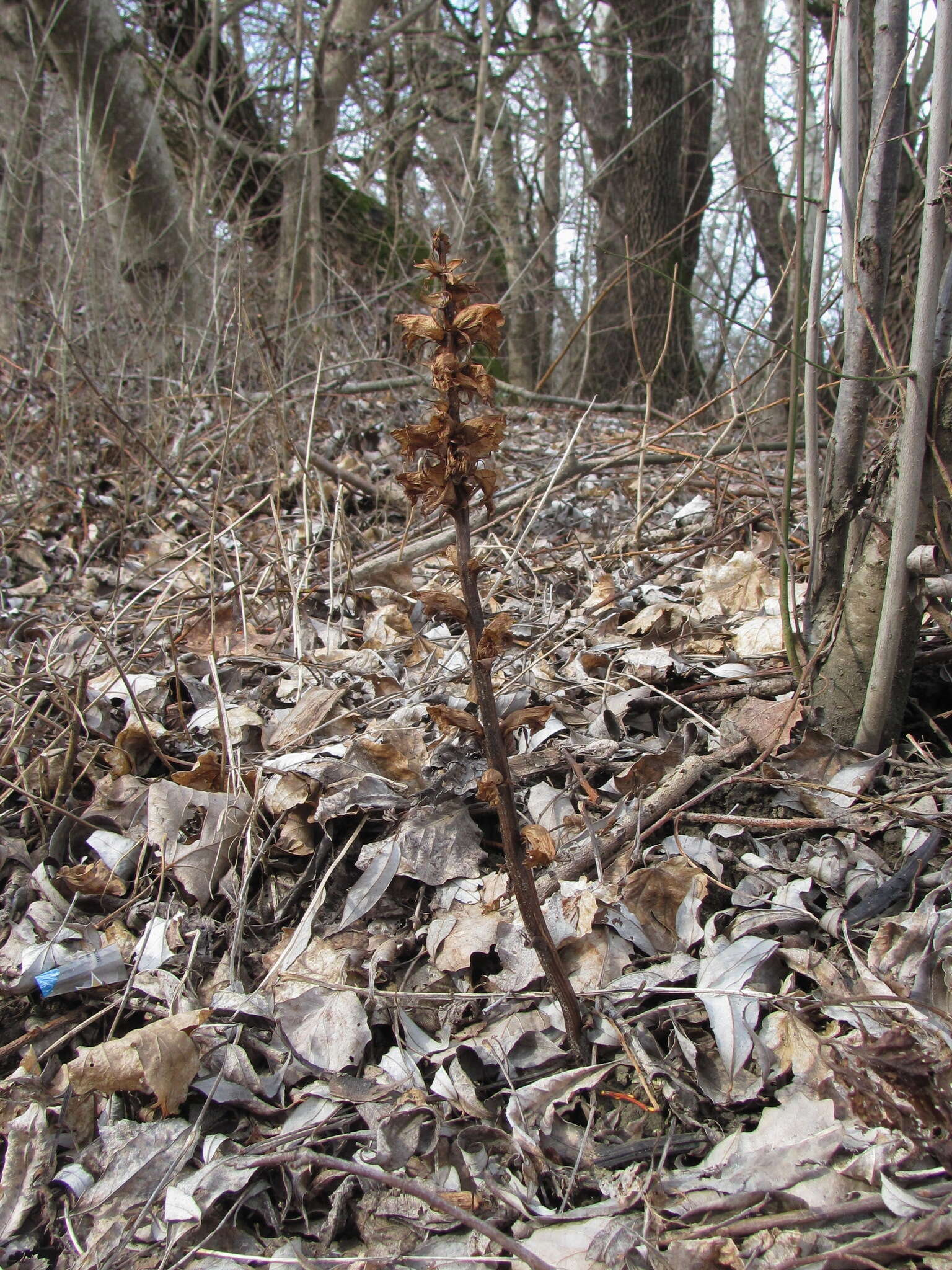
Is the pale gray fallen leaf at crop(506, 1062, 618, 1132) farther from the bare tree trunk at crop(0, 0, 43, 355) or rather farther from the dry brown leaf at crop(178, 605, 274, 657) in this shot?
the bare tree trunk at crop(0, 0, 43, 355)

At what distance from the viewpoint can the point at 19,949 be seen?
163cm

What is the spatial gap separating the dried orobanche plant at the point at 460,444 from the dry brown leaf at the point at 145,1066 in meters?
0.78

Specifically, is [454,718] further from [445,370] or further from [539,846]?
[445,370]

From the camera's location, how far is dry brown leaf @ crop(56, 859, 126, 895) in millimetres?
1772

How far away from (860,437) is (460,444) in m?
1.11

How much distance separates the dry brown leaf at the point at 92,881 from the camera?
1.77 meters

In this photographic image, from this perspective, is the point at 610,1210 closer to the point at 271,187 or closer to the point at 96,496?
the point at 96,496

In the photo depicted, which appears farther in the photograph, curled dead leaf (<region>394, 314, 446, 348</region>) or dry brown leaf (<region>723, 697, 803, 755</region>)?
dry brown leaf (<region>723, 697, 803, 755</region>)

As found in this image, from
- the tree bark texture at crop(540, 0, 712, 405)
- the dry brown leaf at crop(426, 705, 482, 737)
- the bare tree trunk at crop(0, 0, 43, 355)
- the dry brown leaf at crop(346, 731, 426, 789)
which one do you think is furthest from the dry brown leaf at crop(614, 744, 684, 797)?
the tree bark texture at crop(540, 0, 712, 405)

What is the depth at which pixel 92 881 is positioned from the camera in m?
1.78

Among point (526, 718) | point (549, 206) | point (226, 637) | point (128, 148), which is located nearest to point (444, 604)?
point (526, 718)

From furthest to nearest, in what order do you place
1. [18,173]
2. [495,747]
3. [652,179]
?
1. [652,179]
2. [18,173]
3. [495,747]

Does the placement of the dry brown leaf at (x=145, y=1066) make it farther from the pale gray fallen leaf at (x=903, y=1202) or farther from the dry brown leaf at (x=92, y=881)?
the pale gray fallen leaf at (x=903, y=1202)

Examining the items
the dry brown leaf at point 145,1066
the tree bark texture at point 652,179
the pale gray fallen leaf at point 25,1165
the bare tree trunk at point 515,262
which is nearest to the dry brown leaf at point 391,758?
the dry brown leaf at point 145,1066
